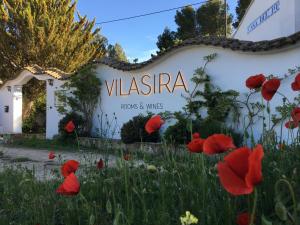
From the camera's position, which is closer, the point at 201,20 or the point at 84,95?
the point at 84,95

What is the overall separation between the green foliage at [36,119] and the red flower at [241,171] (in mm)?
21197

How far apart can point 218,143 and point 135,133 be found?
1037 cm

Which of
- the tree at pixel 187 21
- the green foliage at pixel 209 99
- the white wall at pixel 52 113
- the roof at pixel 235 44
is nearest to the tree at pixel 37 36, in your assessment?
the white wall at pixel 52 113

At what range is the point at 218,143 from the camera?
72.7 inches

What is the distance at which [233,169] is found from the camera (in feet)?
4.57

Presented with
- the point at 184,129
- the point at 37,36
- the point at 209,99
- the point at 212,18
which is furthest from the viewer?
the point at 212,18

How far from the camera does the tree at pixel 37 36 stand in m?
22.3

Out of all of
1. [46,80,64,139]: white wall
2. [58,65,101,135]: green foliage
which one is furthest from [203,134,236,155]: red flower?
[46,80,64,139]: white wall

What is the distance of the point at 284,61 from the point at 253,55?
37.1 inches

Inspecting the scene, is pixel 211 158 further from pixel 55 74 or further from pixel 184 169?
pixel 55 74

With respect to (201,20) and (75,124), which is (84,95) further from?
(201,20)

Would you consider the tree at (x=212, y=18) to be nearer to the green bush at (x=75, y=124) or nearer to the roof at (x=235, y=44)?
the green bush at (x=75, y=124)

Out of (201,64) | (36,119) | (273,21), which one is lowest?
(36,119)

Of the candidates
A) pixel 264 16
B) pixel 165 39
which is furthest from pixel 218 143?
pixel 165 39
